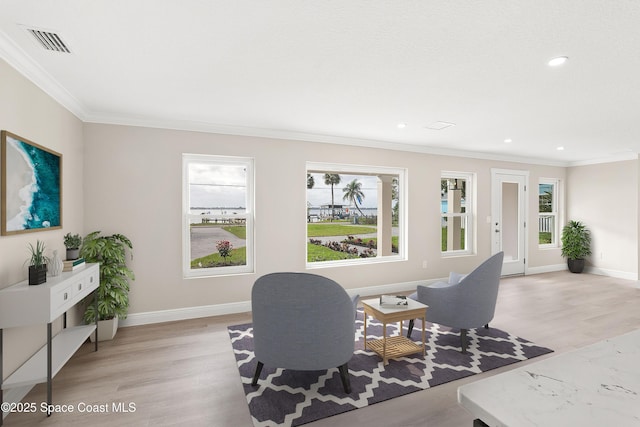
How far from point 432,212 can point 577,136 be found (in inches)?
90.0

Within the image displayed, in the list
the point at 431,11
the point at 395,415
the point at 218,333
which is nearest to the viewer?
the point at 431,11

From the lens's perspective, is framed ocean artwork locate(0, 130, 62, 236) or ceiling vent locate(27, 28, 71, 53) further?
framed ocean artwork locate(0, 130, 62, 236)

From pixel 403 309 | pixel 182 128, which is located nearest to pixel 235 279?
pixel 182 128

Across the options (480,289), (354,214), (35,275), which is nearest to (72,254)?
(35,275)

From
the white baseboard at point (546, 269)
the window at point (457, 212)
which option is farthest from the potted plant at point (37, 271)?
the white baseboard at point (546, 269)

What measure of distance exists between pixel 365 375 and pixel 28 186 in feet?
9.97

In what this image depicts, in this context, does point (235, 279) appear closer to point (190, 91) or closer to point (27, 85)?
point (190, 91)

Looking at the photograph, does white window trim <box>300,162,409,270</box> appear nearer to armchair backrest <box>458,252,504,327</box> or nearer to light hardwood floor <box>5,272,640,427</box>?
light hardwood floor <box>5,272,640,427</box>

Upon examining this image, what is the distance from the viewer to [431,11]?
5.58 feet

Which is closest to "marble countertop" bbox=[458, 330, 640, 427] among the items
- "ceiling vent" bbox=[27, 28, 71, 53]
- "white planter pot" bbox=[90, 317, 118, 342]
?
"ceiling vent" bbox=[27, 28, 71, 53]

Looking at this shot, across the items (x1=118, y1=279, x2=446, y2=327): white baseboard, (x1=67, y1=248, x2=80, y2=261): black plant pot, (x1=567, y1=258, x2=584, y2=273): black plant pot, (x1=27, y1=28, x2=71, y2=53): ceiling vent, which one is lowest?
(x1=118, y1=279, x2=446, y2=327): white baseboard

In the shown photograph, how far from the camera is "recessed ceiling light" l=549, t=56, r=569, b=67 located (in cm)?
220

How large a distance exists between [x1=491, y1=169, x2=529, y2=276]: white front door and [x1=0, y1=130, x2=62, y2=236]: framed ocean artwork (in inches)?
259

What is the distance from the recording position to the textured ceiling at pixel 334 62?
173 cm
